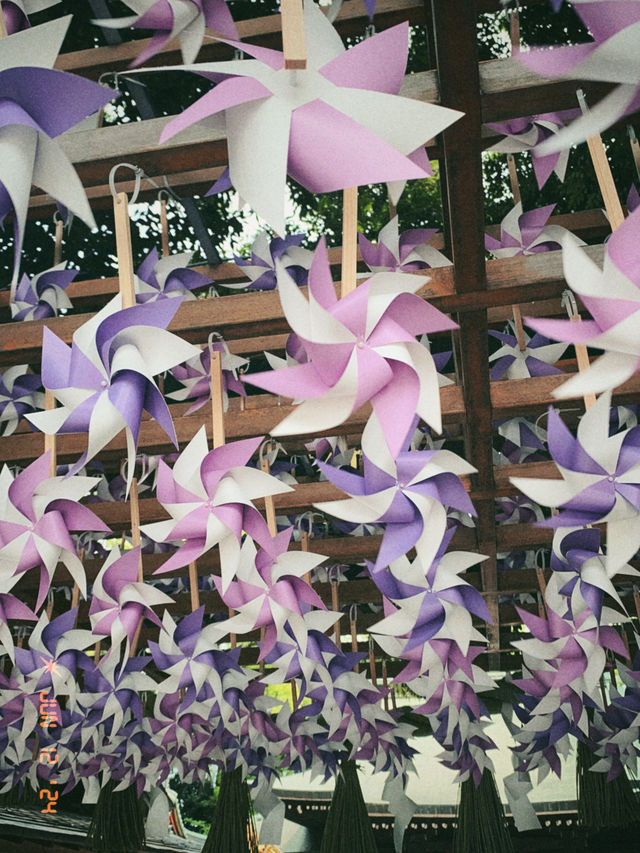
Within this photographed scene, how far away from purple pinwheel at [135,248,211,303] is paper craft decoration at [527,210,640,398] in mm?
1331

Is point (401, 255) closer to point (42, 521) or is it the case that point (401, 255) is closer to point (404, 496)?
point (404, 496)

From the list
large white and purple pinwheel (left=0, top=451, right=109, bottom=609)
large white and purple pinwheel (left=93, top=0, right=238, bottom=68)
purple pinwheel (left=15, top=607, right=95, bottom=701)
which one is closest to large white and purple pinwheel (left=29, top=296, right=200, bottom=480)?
large white and purple pinwheel (left=93, top=0, right=238, bottom=68)

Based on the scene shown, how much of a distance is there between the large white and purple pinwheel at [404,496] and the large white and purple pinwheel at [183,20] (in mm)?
640

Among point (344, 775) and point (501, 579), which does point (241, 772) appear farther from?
point (501, 579)

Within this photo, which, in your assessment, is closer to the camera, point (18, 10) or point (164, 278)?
point (18, 10)

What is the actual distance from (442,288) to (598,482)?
0.73m

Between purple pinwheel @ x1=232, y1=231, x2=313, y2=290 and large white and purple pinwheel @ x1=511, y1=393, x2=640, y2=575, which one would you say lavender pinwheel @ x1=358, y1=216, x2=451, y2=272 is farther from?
large white and purple pinwheel @ x1=511, y1=393, x2=640, y2=575

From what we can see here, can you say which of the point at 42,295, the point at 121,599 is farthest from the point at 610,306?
the point at 42,295

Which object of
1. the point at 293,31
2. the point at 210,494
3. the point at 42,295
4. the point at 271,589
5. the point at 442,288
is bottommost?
the point at 271,589

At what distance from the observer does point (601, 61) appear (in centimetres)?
80

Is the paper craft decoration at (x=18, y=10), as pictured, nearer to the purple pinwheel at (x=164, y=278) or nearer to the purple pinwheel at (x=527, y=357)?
the purple pinwheel at (x=164, y=278)

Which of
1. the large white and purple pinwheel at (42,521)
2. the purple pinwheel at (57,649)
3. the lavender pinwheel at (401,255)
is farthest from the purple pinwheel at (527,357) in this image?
the purple pinwheel at (57,649)

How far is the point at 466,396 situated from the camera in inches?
93.7

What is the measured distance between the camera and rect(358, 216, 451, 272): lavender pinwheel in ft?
6.44
